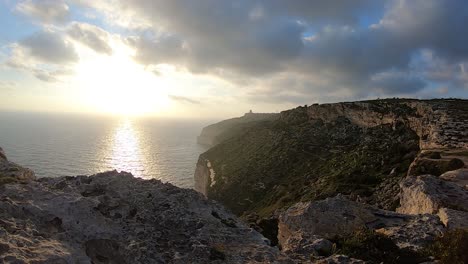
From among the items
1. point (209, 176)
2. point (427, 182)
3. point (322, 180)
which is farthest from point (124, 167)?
point (427, 182)

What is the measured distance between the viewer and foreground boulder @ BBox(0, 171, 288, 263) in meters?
8.05

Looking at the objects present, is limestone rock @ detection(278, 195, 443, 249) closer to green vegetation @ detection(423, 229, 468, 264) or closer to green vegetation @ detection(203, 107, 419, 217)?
green vegetation @ detection(423, 229, 468, 264)

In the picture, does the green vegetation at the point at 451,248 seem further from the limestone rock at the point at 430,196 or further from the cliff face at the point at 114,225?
the limestone rock at the point at 430,196

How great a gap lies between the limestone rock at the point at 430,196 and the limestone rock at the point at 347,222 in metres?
2.29

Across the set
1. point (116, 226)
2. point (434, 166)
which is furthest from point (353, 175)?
point (116, 226)

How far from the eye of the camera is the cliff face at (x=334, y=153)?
39.3 metres

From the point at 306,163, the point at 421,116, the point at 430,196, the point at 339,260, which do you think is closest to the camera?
the point at 339,260

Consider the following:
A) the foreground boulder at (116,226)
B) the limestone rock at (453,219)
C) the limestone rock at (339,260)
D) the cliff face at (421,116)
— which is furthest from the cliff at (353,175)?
the foreground boulder at (116,226)

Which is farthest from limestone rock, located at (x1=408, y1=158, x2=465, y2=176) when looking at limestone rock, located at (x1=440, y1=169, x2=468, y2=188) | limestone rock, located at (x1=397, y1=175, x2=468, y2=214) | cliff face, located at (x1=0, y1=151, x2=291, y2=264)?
cliff face, located at (x1=0, y1=151, x2=291, y2=264)

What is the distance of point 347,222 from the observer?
44.8 ft

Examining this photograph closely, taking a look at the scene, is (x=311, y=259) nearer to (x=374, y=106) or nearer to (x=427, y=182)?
(x=427, y=182)

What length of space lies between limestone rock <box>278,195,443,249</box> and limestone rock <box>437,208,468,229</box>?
0.86ft

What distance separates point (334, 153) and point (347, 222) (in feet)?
175

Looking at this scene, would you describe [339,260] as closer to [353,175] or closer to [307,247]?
[307,247]
